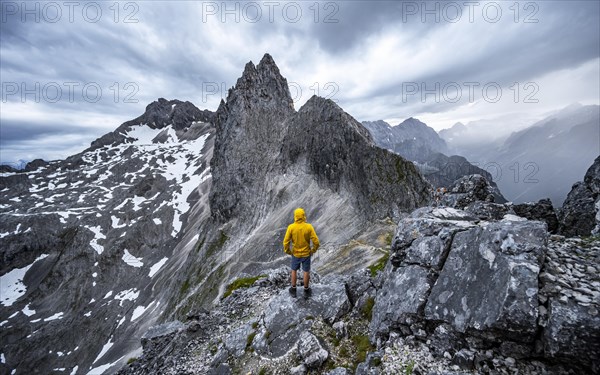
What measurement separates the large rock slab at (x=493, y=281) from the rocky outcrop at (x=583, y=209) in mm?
16170

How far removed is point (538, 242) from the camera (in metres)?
9.59

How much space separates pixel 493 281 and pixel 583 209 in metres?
21.5

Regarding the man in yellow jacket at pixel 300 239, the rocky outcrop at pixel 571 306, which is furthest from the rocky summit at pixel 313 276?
the man in yellow jacket at pixel 300 239

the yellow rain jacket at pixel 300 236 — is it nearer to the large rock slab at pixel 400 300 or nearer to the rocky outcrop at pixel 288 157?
the large rock slab at pixel 400 300

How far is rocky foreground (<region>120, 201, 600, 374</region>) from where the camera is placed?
326 inches

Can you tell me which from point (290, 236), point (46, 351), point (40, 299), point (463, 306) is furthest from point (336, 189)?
point (40, 299)

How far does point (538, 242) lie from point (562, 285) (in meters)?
1.49

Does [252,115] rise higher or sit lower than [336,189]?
higher

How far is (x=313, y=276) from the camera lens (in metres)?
23.4

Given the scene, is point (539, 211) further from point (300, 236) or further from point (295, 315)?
point (295, 315)

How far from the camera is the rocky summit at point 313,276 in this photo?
30.0 feet

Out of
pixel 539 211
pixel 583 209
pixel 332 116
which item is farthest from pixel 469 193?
pixel 332 116

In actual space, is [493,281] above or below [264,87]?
below

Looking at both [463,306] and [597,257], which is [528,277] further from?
[597,257]
